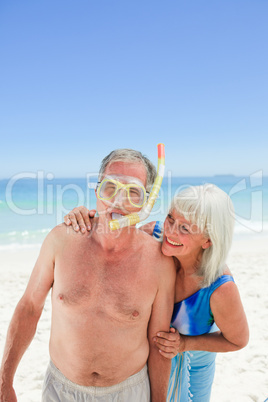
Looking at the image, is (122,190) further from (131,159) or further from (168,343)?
(168,343)

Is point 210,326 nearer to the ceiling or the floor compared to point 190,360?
nearer to the ceiling

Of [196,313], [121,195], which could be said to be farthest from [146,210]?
[196,313]

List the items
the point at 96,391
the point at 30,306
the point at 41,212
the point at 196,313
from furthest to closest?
the point at 41,212 → the point at 196,313 → the point at 30,306 → the point at 96,391

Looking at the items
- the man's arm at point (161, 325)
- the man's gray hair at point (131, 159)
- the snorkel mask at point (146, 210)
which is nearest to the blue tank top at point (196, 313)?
the man's arm at point (161, 325)

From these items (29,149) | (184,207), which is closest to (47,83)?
(29,149)

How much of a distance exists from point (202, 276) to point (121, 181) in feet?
2.38

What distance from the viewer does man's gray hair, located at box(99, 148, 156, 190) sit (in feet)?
6.68

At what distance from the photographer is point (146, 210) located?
6.49 feet

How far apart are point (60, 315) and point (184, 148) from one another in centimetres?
4880

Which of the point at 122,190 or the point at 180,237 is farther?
the point at 180,237

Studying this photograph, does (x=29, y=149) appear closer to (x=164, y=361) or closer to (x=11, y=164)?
(x=11, y=164)

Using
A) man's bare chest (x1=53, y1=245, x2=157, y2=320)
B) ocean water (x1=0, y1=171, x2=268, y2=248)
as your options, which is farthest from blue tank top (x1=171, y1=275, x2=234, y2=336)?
ocean water (x1=0, y1=171, x2=268, y2=248)

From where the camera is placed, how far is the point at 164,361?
201 centimetres

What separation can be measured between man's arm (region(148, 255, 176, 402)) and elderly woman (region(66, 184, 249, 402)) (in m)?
0.05
